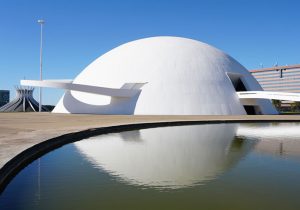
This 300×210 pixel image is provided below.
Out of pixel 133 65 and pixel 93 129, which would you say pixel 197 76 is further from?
pixel 93 129

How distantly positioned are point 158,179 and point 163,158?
7.91 ft

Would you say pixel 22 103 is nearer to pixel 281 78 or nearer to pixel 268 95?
pixel 268 95

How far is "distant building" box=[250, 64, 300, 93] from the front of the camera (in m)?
128

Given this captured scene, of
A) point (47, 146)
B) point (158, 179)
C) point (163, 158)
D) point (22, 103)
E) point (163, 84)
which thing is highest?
point (158, 179)

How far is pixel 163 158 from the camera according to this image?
31.3 ft

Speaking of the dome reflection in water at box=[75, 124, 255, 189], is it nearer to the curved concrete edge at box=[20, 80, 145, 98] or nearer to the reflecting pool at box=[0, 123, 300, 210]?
the reflecting pool at box=[0, 123, 300, 210]

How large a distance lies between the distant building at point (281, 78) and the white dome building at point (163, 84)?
315 ft

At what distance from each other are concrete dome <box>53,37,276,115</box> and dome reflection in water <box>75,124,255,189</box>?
20.5 metres

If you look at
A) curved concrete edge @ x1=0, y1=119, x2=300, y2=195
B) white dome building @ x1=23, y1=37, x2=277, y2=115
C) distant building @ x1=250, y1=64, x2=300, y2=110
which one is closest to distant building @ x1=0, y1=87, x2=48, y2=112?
white dome building @ x1=23, y1=37, x2=277, y2=115

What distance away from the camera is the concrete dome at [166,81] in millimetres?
34531

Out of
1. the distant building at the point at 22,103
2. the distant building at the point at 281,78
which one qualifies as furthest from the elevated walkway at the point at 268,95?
the distant building at the point at 281,78

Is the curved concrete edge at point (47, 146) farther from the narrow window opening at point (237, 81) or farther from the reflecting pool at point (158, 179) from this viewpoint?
the narrow window opening at point (237, 81)

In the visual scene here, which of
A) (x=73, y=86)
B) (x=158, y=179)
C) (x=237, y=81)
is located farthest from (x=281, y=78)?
(x=158, y=179)

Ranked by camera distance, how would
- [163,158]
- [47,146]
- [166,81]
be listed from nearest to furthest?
[163,158]
[47,146]
[166,81]
